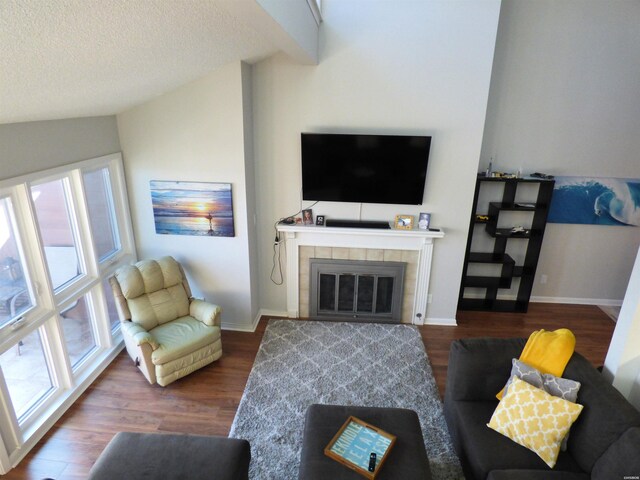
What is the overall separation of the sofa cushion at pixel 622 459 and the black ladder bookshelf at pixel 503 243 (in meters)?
2.67

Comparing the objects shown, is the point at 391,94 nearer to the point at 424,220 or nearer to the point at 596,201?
the point at 424,220

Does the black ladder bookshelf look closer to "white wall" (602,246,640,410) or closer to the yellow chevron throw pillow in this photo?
"white wall" (602,246,640,410)

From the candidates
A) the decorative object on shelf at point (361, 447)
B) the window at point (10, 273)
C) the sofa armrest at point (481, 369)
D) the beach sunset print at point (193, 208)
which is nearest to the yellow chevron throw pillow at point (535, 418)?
the sofa armrest at point (481, 369)

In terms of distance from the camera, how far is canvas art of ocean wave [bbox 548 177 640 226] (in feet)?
15.2

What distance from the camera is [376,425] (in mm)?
2475

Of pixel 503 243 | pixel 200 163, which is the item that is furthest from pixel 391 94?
pixel 503 243

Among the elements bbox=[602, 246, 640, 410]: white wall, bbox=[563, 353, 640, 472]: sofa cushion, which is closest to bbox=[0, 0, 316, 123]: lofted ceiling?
bbox=[602, 246, 640, 410]: white wall

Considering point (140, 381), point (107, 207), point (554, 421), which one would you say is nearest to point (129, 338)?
point (140, 381)

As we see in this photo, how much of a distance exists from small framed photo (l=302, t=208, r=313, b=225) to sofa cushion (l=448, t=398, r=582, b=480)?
2.30m

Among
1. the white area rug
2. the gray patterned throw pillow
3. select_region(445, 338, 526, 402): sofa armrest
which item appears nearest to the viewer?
the gray patterned throw pillow

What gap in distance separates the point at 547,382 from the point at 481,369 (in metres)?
0.39

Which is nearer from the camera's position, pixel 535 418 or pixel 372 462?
pixel 372 462

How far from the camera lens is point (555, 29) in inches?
163

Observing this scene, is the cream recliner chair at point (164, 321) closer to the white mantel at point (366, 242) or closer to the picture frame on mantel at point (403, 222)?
the white mantel at point (366, 242)
